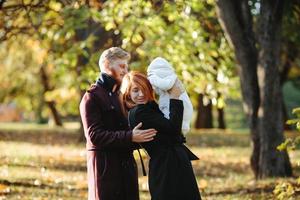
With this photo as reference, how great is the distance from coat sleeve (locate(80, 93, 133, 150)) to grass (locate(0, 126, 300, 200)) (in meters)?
4.26

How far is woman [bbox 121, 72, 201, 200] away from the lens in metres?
5.68

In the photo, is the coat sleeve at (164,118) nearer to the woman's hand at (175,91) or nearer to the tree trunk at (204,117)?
the woman's hand at (175,91)

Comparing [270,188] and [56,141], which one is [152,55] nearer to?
[270,188]

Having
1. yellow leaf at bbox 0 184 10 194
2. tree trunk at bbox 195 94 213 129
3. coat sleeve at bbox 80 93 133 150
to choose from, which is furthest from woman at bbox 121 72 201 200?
tree trunk at bbox 195 94 213 129

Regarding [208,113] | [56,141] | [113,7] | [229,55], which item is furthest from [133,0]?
[208,113]

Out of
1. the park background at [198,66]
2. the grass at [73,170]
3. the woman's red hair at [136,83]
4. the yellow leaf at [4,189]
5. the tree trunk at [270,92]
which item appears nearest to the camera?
the woman's red hair at [136,83]

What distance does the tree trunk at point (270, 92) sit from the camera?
12.2 meters

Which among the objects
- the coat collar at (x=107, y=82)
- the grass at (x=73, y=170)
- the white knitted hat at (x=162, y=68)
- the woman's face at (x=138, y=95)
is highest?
the white knitted hat at (x=162, y=68)

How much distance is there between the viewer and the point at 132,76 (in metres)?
5.69

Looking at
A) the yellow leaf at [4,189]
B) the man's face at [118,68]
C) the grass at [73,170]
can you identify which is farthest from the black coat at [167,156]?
the yellow leaf at [4,189]

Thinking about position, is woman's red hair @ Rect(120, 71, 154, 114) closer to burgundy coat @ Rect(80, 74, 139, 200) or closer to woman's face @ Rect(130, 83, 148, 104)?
woman's face @ Rect(130, 83, 148, 104)

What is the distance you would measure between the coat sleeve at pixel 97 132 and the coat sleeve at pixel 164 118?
31cm

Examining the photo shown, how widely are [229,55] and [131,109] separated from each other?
9802 millimetres

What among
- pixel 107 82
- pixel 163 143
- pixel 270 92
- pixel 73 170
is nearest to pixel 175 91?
pixel 163 143
